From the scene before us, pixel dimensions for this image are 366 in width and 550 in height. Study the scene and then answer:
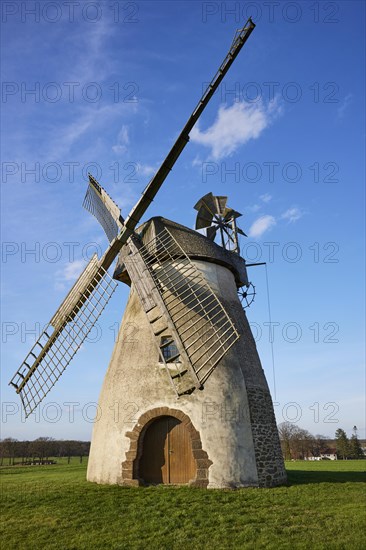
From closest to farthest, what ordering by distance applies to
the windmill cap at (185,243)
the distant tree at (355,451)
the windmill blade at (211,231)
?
the windmill cap at (185,243) → the windmill blade at (211,231) → the distant tree at (355,451)

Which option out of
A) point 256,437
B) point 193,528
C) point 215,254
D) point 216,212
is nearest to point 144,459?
point 256,437

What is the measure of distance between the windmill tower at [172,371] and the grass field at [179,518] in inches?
30.0

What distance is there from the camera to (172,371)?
11.2 metres

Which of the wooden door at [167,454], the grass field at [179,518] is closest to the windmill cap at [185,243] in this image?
the wooden door at [167,454]

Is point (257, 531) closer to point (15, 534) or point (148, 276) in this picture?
point (15, 534)

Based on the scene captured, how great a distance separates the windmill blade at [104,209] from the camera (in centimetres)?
1350

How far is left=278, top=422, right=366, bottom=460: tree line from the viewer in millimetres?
53594

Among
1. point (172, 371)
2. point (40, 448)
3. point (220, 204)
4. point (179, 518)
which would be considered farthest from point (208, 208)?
point (40, 448)

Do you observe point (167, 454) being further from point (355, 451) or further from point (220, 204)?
point (355, 451)

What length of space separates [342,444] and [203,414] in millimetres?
52086

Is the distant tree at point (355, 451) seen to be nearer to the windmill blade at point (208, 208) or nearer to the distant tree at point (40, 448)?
the distant tree at point (40, 448)

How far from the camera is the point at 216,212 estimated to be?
1623 cm

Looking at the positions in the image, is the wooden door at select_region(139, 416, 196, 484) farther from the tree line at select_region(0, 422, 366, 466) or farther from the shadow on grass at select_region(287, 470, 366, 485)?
the tree line at select_region(0, 422, 366, 466)

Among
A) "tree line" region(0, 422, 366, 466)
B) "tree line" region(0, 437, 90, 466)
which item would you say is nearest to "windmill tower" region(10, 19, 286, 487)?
"tree line" region(0, 422, 366, 466)
